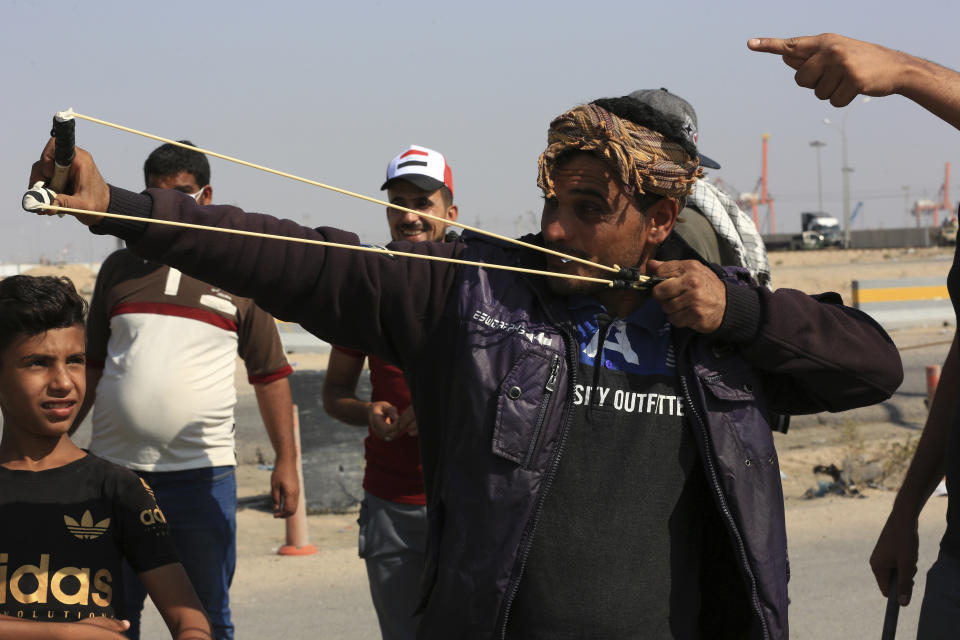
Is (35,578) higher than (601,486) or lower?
lower

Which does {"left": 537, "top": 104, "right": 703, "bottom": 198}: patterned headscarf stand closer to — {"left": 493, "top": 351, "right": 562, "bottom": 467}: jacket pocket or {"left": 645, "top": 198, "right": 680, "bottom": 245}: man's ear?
{"left": 645, "top": 198, "right": 680, "bottom": 245}: man's ear

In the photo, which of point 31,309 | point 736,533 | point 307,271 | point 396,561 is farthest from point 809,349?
point 31,309

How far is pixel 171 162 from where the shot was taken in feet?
15.4

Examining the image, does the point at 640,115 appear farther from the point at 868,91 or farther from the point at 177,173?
the point at 177,173

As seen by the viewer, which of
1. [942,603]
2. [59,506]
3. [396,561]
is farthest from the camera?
[396,561]

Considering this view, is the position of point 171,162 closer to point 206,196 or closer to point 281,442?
point 206,196

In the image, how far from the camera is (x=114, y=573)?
295cm

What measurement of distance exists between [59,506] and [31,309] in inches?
21.8

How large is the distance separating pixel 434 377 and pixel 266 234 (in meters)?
0.57

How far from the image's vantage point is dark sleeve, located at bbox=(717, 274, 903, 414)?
2.55 metres

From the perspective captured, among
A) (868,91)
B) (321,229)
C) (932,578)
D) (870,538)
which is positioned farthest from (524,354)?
(870,538)

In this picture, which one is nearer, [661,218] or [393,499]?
[661,218]

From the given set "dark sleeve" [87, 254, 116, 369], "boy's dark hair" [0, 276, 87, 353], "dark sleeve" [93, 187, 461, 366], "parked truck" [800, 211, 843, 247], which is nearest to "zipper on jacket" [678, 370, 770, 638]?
"dark sleeve" [93, 187, 461, 366]

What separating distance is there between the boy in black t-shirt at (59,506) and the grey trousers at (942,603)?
1884 mm
